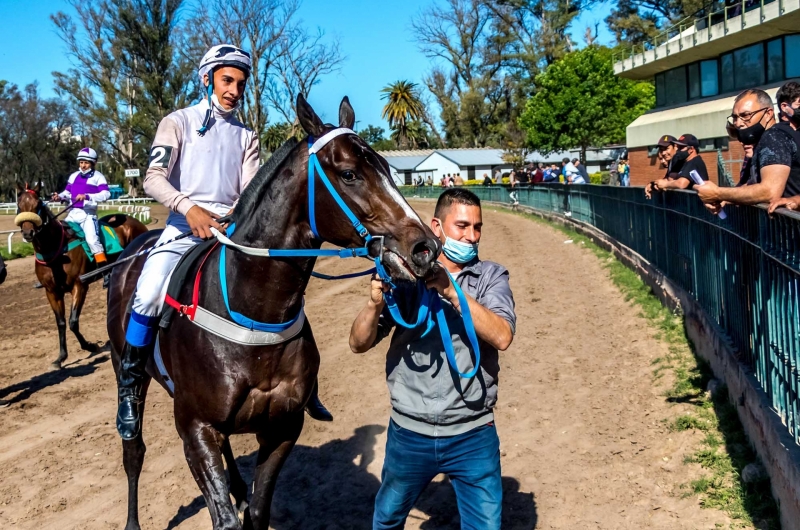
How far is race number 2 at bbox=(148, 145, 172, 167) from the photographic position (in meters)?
4.20

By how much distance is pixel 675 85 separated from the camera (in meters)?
35.9

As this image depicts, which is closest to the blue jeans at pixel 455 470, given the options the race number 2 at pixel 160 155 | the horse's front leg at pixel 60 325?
the race number 2 at pixel 160 155

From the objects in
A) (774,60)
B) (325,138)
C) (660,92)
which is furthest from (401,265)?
(660,92)

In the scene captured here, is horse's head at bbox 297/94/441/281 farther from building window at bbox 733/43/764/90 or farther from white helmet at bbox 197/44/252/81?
building window at bbox 733/43/764/90

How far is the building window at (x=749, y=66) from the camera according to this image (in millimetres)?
29516

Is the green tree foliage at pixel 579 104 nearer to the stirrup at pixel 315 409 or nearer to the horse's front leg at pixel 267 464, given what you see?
the stirrup at pixel 315 409

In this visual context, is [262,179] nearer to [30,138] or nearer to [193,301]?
[193,301]

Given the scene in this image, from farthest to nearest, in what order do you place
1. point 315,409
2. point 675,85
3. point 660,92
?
point 660,92 → point 675,85 → point 315,409

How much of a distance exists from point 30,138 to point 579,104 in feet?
154

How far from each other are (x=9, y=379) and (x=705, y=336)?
7932mm

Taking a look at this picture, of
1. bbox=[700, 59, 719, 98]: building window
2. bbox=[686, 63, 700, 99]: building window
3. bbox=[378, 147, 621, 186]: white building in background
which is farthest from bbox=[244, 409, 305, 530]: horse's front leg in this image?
bbox=[378, 147, 621, 186]: white building in background

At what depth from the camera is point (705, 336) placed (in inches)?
280

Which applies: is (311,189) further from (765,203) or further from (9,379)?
(9,379)

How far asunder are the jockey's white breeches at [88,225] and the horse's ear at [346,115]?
8356 millimetres
